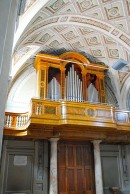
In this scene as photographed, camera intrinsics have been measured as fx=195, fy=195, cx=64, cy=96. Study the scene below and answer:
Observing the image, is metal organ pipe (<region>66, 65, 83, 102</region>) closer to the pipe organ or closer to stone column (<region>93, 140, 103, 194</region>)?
the pipe organ

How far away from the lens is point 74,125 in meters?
7.36

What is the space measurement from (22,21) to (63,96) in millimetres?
3891

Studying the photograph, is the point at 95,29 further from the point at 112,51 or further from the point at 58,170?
the point at 58,170

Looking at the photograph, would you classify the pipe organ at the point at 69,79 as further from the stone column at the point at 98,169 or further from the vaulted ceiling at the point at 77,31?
the stone column at the point at 98,169

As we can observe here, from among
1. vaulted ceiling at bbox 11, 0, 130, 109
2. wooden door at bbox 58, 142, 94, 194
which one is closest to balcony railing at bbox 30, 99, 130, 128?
wooden door at bbox 58, 142, 94, 194

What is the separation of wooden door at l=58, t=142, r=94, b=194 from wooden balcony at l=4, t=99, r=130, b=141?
107 cm

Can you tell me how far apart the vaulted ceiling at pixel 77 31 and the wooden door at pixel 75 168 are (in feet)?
11.4

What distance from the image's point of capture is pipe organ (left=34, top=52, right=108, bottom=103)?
872 cm

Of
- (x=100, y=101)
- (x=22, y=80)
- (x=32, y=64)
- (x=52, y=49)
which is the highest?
(x=52, y=49)

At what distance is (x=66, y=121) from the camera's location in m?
7.18

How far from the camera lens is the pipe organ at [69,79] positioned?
872cm

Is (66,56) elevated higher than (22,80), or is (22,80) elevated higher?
(66,56)

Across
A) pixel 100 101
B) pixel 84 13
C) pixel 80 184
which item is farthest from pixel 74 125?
pixel 84 13

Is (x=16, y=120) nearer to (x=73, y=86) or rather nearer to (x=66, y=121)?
(x=66, y=121)
